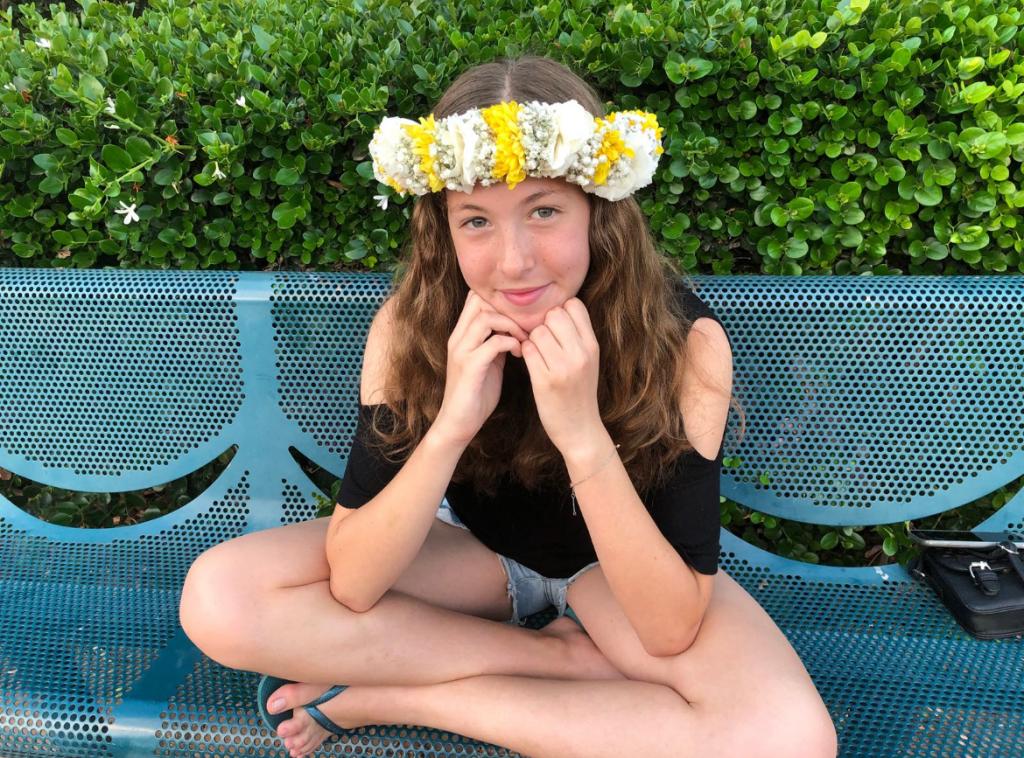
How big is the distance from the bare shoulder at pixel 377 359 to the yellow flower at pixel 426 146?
Answer: 0.55 m

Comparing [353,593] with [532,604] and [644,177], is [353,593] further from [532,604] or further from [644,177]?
[644,177]

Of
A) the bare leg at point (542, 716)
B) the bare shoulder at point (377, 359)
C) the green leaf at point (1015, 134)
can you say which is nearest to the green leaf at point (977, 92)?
the green leaf at point (1015, 134)

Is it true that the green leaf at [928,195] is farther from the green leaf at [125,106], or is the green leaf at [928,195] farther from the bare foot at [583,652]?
the green leaf at [125,106]

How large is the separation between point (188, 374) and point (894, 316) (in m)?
2.19

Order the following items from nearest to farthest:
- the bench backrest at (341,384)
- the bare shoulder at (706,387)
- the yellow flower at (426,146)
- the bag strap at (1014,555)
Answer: the yellow flower at (426,146), the bare shoulder at (706,387), the bag strap at (1014,555), the bench backrest at (341,384)

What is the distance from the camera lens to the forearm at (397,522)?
2186 mm

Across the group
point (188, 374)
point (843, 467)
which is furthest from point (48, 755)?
point (843, 467)

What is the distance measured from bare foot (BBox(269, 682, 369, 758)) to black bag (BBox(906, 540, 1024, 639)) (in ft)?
5.48

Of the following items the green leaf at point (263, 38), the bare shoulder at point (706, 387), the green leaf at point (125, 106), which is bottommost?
the bare shoulder at point (706, 387)

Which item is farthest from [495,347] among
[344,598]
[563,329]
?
[344,598]

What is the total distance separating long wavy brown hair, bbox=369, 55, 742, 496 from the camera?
7.15 feet

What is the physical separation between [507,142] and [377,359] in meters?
0.82

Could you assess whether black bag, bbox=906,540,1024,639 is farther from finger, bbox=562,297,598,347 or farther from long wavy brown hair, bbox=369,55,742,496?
finger, bbox=562,297,598,347

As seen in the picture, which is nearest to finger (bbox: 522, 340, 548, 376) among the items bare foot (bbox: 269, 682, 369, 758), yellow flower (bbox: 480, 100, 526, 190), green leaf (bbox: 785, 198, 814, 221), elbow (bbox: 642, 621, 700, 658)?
yellow flower (bbox: 480, 100, 526, 190)
